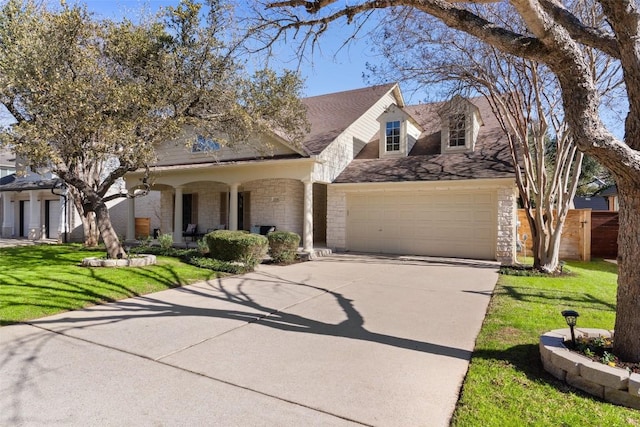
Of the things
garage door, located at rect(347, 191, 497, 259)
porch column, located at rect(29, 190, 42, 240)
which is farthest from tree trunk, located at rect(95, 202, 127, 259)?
porch column, located at rect(29, 190, 42, 240)

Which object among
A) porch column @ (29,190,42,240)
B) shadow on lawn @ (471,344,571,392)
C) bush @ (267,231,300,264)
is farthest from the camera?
porch column @ (29,190,42,240)

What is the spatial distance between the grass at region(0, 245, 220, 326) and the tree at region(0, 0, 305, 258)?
5.30ft

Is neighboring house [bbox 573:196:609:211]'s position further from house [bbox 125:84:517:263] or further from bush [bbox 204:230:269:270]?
bush [bbox 204:230:269:270]

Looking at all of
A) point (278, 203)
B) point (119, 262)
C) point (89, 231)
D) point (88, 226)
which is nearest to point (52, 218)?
point (88, 226)

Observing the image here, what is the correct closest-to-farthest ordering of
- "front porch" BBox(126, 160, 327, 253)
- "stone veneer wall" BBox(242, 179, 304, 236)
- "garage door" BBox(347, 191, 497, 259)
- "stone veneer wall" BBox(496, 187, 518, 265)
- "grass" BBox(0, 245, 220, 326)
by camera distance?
"grass" BBox(0, 245, 220, 326), "stone veneer wall" BBox(496, 187, 518, 265), "garage door" BBox(347, 191, 497, 259), "front porch" BBox(126, 160, 327, 253), "stone veneer wall" BBox(242, 179, 304, 236)

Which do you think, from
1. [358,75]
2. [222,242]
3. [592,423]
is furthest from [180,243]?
[592,423]

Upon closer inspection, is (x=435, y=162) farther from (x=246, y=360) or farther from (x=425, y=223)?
(x=246, y=360)

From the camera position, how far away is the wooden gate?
14047 mm

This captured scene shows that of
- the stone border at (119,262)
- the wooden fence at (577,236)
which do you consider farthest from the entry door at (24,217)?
the wooden fence at (577,236)

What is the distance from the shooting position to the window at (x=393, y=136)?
15.4 metres

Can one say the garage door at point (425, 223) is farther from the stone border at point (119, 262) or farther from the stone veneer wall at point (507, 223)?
the stone border at point (119, 262)

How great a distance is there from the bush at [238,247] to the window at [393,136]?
23.7 feet

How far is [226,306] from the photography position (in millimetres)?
6664

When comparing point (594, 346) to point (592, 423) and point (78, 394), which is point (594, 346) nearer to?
point (592, 423)
